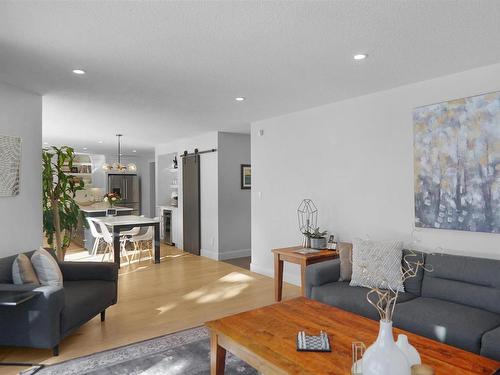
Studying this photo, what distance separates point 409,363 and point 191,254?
6022mm

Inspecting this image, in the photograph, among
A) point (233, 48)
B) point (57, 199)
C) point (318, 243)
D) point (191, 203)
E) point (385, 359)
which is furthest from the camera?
point (191, 203)

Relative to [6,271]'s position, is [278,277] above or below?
below

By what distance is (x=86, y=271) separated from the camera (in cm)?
361

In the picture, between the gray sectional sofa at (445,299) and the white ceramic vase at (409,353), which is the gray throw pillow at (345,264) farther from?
the white ceramic vase at (409,353)

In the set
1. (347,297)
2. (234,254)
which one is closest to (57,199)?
(234,254)

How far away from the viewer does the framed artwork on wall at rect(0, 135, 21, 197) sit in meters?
3.41

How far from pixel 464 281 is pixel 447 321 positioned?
621 millimetres

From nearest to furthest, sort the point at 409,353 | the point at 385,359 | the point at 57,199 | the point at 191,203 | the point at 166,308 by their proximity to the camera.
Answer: the point at 385,359, the point at 409,353, the point at 166,308, the point at 57,199, the point at 191,203

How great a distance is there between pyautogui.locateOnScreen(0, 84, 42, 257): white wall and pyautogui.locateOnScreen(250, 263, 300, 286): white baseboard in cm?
305

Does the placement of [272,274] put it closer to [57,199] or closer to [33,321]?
[57,199]

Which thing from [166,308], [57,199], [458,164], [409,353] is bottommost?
[166,308]

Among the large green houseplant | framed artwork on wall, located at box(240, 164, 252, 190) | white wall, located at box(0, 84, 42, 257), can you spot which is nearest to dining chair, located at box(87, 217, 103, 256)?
the large green houseplant

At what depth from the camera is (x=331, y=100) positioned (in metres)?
4.30

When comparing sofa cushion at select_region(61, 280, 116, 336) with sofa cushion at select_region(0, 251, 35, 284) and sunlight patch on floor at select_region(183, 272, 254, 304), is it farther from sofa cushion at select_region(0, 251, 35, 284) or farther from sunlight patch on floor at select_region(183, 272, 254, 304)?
sunlight patch on floor at select_region(183, 272, 254, 304)
